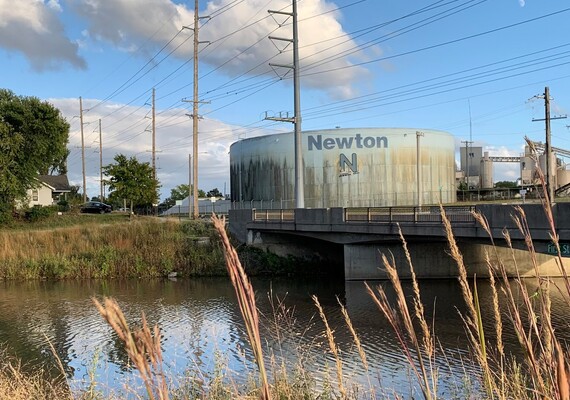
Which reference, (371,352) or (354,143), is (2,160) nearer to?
(354,143)

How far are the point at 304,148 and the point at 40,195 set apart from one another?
3267 cm

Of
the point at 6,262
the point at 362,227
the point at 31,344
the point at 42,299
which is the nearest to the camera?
the point at 31,344

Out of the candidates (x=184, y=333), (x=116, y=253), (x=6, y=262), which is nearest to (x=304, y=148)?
(x=116, y=253)

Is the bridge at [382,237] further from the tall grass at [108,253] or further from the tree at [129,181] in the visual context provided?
the tree at [129,181]

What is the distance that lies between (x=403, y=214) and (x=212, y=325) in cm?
1107

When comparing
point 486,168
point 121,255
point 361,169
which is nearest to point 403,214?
point 121,255

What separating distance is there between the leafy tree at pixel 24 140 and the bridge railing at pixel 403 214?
96.5ft

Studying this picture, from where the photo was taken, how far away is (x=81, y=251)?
107ft

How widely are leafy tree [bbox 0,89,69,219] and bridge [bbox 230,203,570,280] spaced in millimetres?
19593

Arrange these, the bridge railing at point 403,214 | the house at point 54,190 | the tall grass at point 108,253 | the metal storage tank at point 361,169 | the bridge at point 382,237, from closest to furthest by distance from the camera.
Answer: the bridge at point 382,237 < the bridge railing at point 403,214 < the tall grass at point 108,253 < the metal storage tank at point 361,169 < the house at point 54,190

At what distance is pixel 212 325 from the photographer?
1747 centimetres

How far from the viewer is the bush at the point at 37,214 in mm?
45344

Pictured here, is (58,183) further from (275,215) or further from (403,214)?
(403,214)

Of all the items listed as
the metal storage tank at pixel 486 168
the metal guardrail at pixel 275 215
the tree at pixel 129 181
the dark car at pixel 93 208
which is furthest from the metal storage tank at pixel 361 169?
the metal storage tank at pixel 486 168
